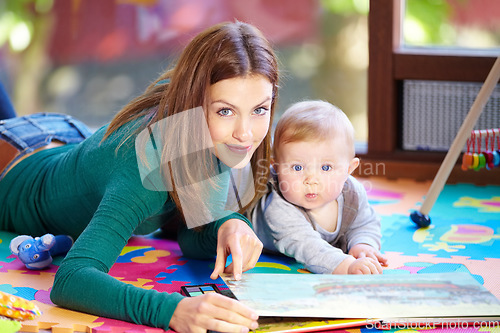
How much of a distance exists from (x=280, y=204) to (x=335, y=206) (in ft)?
0.43

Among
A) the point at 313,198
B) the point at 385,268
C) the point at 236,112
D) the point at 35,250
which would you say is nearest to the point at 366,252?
the point at 385,268

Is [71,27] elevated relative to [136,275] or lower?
elevated

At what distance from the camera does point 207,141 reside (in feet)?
4.00

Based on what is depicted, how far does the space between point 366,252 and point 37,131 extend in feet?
2.74

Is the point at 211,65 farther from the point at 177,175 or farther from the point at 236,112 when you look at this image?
the point at 177,175

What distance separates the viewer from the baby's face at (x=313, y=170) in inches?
54.2

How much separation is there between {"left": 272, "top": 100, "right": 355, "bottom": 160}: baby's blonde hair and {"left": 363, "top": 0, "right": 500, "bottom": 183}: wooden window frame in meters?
0.70

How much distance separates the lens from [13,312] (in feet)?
3.64

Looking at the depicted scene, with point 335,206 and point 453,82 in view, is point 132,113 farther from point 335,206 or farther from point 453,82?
point 453,82

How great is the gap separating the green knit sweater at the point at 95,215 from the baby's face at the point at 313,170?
0.13 metres

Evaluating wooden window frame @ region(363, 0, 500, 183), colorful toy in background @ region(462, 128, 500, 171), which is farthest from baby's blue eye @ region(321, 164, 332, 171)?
wooden window frame @ region(363, 0, 500, 183)

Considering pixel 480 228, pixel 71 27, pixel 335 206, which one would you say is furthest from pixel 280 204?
pixel 71 27

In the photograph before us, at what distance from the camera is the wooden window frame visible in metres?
2.00

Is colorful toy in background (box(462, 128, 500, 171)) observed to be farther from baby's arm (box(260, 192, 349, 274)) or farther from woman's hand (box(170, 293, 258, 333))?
woman's hand (box(170, 293, 258, 333))
